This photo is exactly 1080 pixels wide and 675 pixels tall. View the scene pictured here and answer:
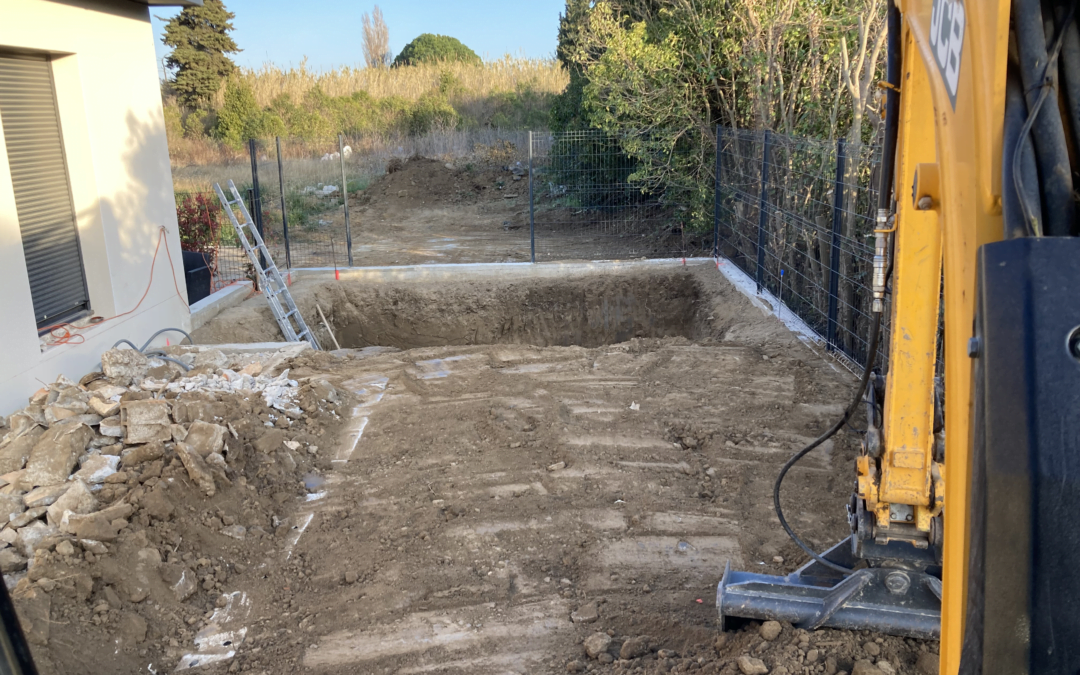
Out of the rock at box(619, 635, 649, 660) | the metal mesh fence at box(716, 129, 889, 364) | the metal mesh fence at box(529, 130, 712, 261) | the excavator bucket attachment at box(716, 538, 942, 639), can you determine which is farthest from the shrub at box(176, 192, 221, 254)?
the excavator bucket attachment at box(716, 538, 942, 639)

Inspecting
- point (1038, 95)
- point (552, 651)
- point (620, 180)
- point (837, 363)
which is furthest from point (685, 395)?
point (620, 180)

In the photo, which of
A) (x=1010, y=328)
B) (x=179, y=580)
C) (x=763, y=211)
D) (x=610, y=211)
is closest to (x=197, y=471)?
(x=179, y=580)

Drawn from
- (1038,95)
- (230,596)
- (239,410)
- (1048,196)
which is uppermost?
(1038,95)

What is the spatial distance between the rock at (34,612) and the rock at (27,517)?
74 cm

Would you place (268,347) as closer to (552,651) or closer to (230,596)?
(230,596)

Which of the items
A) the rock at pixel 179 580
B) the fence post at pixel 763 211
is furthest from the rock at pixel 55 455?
the fence post at pixel 763 211

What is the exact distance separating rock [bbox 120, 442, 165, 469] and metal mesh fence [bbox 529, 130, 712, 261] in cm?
886

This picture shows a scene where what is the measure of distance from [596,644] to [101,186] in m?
6.63

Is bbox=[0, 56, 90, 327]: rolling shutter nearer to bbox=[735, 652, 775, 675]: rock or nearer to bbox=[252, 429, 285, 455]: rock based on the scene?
bbox=[252, 429, 285, 455]: rock

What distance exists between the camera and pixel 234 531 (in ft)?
15.0

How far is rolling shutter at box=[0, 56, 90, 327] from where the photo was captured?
6.68 m

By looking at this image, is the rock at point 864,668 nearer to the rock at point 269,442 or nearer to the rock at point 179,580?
the rock at point 179,580

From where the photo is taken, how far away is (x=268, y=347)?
26.2 ft

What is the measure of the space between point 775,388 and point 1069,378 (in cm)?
577
